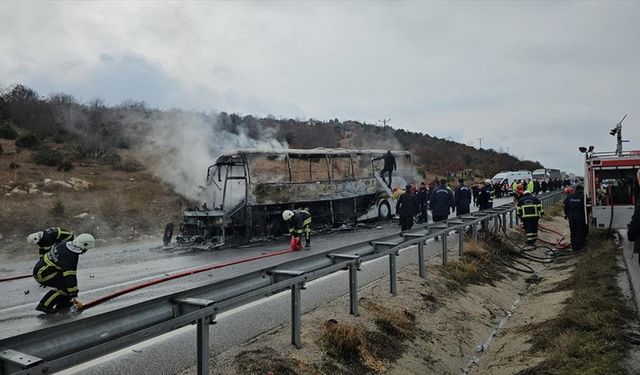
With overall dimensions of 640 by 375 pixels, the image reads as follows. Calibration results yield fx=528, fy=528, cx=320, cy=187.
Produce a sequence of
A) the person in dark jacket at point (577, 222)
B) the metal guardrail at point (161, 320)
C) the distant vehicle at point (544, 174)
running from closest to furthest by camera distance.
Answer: the metal guardrail at point (161, 320) → the person in dark jacket at point (577, 222) → the distant vehicle at point (544, 174)

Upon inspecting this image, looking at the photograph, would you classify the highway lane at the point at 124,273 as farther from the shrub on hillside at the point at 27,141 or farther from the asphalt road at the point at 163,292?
the shrub on hillside at the point at 27,141

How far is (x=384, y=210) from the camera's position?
20656mm

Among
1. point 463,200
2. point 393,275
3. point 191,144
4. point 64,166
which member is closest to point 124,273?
point 393,275

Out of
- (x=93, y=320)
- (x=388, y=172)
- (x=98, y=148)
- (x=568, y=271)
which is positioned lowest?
(x=568, y=271)

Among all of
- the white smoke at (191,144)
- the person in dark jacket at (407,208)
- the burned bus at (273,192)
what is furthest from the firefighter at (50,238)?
the person in dark jacket at (407,208)

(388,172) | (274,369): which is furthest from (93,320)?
(388,172)

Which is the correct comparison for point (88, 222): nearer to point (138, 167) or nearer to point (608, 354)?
point (138, 167)

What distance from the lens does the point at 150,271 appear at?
10781 mm

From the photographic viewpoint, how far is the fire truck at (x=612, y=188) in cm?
1364

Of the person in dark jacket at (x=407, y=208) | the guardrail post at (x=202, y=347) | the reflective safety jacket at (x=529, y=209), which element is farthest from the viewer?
the person in dark jacket at (x=407, y=208)

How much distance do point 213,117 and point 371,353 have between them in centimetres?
1792

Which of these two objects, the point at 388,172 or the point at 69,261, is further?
the point at 388,172

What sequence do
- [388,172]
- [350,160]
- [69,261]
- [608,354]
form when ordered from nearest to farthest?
[608,354] < [69,261] < [350,160] < [388,172]

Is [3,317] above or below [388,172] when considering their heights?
below
